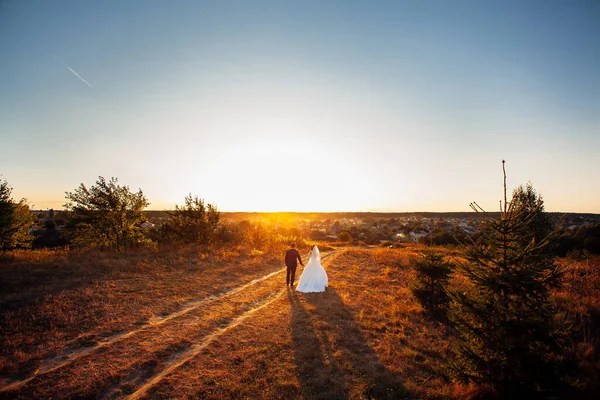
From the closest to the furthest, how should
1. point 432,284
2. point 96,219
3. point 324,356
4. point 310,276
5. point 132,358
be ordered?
point 132,358
point 324,356
point 432,284
point 310,276
point 96,219

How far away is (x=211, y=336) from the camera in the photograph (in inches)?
329

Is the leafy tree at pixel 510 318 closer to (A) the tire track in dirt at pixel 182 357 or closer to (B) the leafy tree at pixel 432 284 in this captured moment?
(B) the leafy tree at pixel 432 284

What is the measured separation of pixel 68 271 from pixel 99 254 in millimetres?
3764

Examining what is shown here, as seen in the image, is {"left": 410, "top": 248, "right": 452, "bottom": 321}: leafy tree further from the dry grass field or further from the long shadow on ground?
the long shadow on ground

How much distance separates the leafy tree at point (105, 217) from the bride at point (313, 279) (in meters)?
16.0

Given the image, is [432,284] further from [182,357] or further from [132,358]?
[132,358]

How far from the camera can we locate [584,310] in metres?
9.99

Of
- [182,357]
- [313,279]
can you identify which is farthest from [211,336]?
[313,279]

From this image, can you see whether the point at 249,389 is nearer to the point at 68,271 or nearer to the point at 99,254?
the point at 68,271

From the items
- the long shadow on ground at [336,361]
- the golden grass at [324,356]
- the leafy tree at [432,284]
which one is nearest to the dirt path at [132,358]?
the golden grass at [324,356]

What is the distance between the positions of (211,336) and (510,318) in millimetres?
8158

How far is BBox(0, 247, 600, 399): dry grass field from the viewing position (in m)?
5.95

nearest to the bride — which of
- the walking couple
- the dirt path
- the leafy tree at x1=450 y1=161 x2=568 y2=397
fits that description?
the walking couple

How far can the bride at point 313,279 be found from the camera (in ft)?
46.2
